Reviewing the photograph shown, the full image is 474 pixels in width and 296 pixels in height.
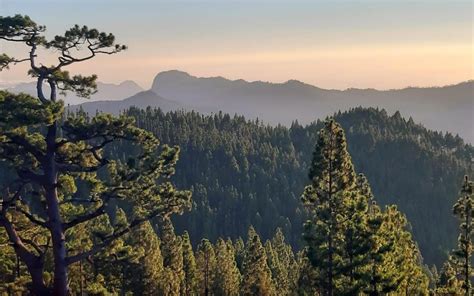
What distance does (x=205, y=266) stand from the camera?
234 ft

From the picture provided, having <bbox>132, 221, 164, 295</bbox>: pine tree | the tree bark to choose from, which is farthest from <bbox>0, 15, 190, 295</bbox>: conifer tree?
<bbox>132, 221, 164, 295</bbox>: pine tree

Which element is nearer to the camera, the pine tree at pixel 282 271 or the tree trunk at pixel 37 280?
the tree trunk at pixel 37 280

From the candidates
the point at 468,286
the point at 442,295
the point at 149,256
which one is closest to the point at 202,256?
the point at 149,256

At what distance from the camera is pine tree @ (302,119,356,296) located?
3350 cm

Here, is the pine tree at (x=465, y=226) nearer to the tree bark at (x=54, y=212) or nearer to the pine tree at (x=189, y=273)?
the tree bark at (x=54, y=212)

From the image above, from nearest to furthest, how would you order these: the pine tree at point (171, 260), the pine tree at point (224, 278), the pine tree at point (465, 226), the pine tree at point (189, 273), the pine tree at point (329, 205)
Result: the pine tree at point (329, 205)
the pine tree at point (465, 226)
the pine tree at point (171, 260)
the pine tree at point (224, 278)
the pine tree at point (189, 273)

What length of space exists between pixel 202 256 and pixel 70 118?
46299mm

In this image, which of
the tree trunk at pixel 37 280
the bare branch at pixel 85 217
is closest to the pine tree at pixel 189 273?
the tree trunk at pixel 37 280

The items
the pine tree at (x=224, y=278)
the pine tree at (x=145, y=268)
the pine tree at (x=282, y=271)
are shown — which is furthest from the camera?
the pine tree at (x=224, y=278)

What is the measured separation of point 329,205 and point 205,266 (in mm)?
39459

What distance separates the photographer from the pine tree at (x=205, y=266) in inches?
2751

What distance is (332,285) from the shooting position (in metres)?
34.2

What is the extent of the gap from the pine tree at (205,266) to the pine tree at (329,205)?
34.2 m

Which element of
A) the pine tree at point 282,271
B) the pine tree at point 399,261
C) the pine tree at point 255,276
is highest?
the pine tree at point 399,261
